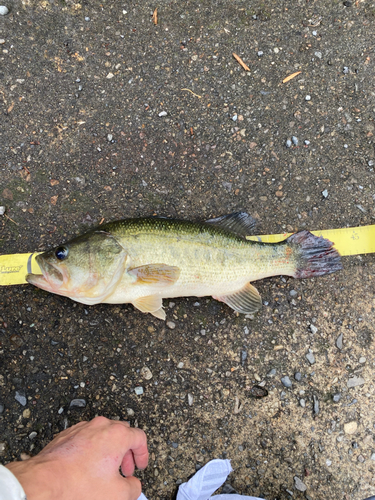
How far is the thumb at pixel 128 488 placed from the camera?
210 cm

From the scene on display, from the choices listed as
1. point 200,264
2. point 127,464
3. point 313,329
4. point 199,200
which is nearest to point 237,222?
point 199,200

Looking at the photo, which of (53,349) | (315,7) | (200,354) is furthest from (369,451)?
(315,7)

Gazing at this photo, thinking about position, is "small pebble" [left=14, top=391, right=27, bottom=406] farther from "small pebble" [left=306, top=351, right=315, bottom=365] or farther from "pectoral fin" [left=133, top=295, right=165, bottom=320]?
"small pebble" [left=306, top=351, right=315, bottom=365]

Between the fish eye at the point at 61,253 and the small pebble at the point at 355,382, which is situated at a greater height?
the fish eye at the point at 61,253

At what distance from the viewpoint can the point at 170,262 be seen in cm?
291

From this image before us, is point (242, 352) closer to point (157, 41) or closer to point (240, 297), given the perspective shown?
point (240, 297)

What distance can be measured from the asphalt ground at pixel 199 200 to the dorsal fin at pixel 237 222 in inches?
8.5

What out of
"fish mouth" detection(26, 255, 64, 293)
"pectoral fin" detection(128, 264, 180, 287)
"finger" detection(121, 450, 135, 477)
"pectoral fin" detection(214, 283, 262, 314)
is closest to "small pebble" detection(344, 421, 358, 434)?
"pectoral fin" detection(214, 283, 262, 314)

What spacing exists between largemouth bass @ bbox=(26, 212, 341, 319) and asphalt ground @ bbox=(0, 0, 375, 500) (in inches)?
10.8

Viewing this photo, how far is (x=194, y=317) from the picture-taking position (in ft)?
10.8

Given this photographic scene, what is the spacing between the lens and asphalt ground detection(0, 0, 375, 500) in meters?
3.18

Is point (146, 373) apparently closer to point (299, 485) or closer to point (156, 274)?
point (156, 274)

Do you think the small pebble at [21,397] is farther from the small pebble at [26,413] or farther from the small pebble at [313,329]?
the small pebble at [313,329]

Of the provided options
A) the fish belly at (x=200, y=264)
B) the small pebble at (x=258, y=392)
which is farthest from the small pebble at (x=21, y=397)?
the small pebble at (x=258, y=392)
